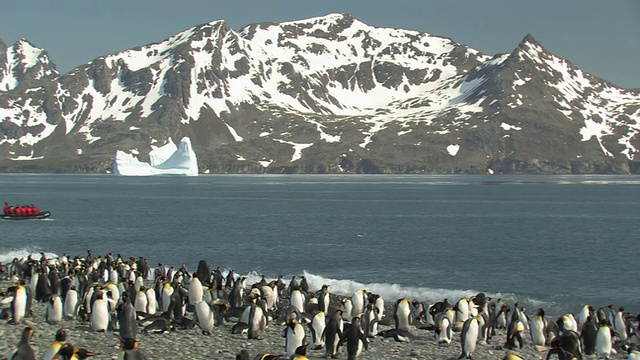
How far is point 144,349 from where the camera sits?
92.1ft

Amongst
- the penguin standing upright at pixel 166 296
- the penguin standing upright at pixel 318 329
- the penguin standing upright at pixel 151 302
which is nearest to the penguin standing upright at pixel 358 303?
the penguin standing upright at pixel 318 329

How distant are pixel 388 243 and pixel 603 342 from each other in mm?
50679

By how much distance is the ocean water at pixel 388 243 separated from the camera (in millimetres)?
54469

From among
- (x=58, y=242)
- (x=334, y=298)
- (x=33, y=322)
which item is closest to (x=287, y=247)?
(x=58, y=242)

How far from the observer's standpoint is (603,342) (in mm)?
30938

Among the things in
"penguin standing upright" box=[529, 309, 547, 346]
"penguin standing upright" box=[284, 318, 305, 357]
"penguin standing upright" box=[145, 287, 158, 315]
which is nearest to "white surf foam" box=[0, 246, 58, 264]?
"penguin standing upright" box=[145, 287, 158, 315]

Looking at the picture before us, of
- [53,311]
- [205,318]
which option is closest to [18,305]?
[53,311]

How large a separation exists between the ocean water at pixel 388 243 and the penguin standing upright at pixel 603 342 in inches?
575

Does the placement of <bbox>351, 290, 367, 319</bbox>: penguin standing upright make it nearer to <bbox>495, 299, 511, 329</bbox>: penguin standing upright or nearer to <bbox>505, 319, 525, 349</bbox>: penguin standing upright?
<bbox>495, 299, 511, 329</bbox>: penguin standing upright

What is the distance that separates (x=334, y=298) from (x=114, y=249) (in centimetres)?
3594

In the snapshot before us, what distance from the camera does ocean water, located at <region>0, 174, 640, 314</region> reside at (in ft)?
179

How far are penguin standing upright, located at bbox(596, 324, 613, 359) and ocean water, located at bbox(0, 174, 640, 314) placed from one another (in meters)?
14.6

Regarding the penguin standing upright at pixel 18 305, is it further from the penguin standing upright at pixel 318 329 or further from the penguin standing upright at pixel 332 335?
the penguin standing upright at pixel 332 335

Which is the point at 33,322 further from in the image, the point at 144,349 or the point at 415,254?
the point at 415,254
